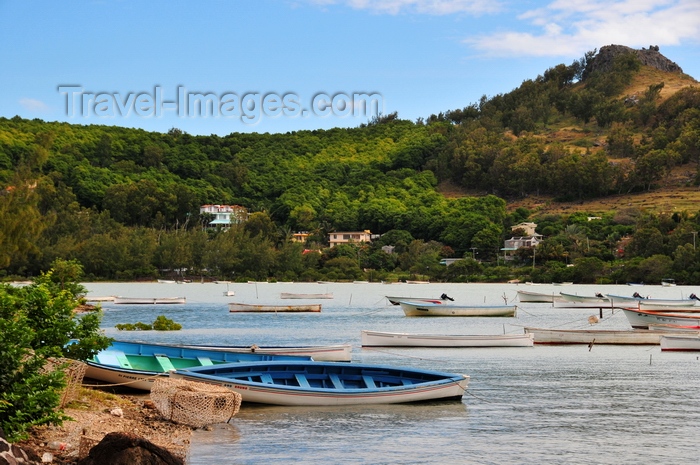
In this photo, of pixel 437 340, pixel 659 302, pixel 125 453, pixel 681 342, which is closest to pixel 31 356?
pixel 125 453

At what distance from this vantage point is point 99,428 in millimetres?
18906

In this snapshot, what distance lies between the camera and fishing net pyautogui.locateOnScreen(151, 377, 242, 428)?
68.6 ft

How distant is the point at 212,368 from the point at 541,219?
6180 inches

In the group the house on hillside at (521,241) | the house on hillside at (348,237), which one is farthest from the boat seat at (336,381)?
the house on hillside at (348,237)

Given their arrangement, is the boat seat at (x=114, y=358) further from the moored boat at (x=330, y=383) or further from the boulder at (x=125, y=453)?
the boulder at (x=125, y=453)

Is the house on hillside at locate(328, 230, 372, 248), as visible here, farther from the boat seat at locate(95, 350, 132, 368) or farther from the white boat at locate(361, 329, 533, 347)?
the boat seat at locate(95, 350, 132, 368)

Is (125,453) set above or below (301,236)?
below

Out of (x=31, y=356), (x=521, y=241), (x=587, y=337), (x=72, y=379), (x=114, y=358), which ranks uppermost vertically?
(x=521, y=241)

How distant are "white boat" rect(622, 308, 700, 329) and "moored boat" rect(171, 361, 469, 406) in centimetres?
2636

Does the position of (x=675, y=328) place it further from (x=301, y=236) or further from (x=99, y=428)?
(x=301, y=236)

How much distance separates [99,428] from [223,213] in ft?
565

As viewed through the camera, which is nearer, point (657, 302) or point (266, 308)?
point (657, 302)

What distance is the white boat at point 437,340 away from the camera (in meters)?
41.6

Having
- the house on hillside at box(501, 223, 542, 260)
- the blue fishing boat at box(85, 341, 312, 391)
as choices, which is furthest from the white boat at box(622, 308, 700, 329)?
the house on hillside at box(501, 223, 542, 260)
